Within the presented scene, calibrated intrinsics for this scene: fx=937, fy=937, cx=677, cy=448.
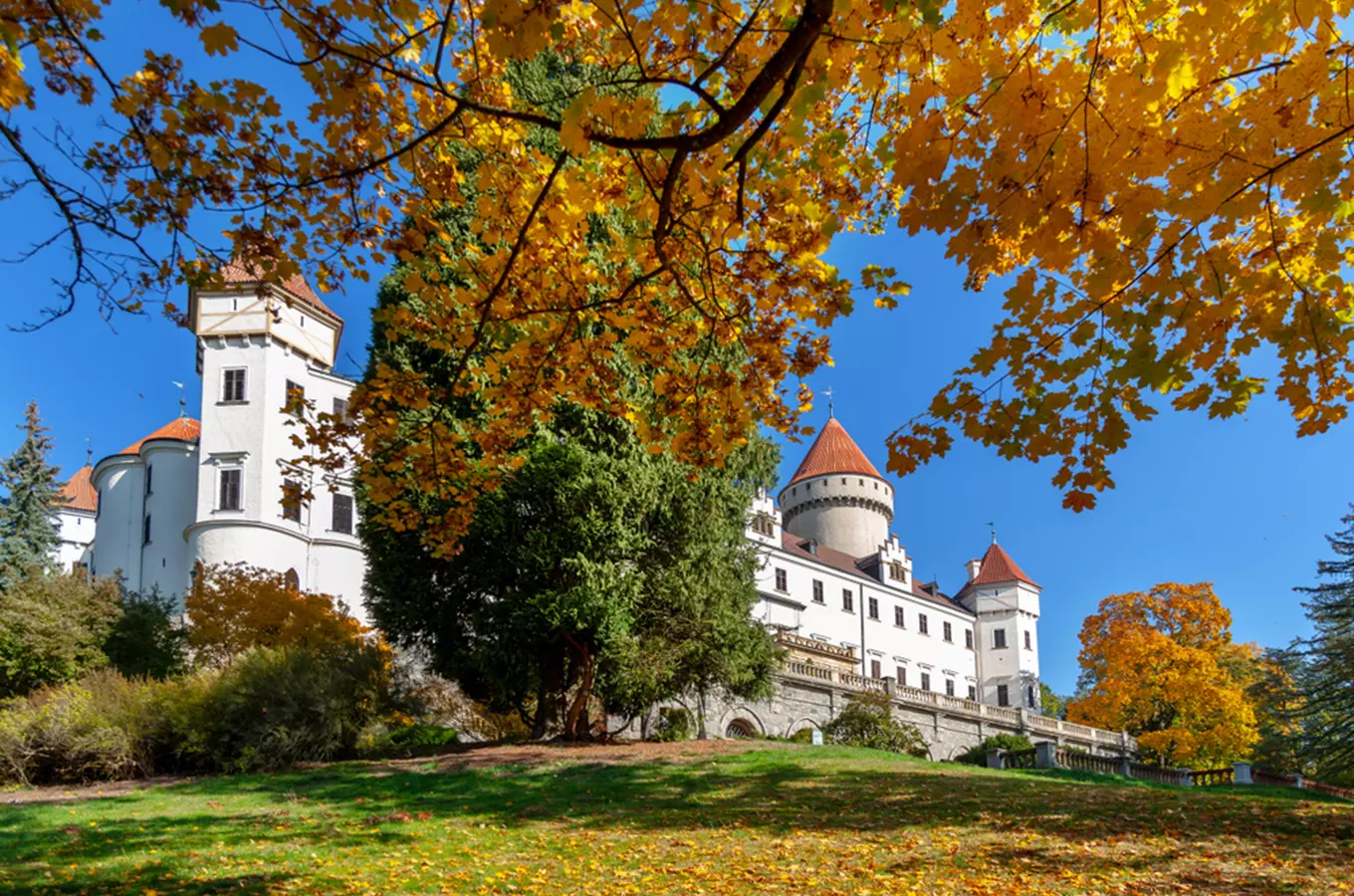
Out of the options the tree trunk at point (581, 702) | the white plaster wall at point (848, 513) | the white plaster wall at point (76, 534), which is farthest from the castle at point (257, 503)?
the white plaster wall at point (76, 534)

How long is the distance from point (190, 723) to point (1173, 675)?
1315 inches

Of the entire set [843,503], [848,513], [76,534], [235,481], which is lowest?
[235,481]

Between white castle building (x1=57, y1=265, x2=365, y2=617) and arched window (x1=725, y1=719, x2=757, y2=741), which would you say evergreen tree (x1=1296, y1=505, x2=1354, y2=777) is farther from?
white castle building (x1=57, y1=265, x2=365, y2=617)

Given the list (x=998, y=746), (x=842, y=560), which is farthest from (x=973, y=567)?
(x=998, y=746)

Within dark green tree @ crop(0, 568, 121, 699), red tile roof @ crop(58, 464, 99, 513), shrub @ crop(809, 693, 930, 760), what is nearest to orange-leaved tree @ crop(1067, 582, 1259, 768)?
shrub @ crop(809, 693, 930, 760)

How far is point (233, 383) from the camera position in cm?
3369

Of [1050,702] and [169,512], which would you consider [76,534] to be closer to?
[169,512]

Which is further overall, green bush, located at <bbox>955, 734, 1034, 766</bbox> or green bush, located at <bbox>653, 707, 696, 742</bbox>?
green bush, located at <bbox>955, 734, 1034, 766</bbox>

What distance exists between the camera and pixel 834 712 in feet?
110

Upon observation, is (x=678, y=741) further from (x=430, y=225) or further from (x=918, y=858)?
(x=430, y=225)

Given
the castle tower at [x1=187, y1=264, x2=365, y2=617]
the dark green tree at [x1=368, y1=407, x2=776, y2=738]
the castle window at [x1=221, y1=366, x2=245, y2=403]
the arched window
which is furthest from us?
the castle window at [x1=221, y1=366, x2=245, y2=403]

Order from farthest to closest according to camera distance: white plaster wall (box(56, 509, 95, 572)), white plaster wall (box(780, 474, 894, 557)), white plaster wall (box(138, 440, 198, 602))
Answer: white plaster wall (box(780, 474, 894, 557)) < white plaster wall (box(56, 509, 95, 572)) < white plaster wall (box(138, 440, 198, 602))

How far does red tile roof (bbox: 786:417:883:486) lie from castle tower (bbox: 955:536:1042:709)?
1082cm

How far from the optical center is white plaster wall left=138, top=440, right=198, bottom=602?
33.0m
